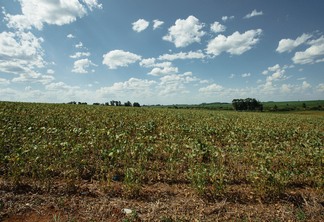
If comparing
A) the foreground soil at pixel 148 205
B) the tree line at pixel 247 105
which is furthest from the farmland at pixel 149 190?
the tree line at pixel 247 105

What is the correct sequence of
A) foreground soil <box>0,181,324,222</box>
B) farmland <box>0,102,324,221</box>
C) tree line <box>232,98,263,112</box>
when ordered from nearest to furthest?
foreground soil <box>0,181,324,222</box>
farmland <box>0,102,324,221</box>
tree line <box>232,98,263,112</box>

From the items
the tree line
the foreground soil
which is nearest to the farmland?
the foreground soil

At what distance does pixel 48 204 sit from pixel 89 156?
332 centimetres

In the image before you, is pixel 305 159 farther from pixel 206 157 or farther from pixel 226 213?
pixel 226 213

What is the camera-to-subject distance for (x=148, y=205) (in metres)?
4.91

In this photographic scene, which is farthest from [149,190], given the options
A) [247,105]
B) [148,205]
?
[247,105]

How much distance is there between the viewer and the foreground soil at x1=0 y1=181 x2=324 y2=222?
175 inches

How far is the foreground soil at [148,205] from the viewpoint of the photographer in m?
4.46

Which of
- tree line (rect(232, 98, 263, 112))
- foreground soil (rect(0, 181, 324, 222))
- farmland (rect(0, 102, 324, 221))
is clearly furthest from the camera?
tree line (rect(232, 98, 263, 112))

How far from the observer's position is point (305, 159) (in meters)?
8.40

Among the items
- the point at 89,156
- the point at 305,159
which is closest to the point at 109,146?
the point at 89,156

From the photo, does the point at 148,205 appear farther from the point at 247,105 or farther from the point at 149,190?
the point at 247,105

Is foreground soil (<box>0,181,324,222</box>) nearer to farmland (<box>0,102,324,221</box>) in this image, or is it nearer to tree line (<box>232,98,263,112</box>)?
farmland (<box>0,102,324,221</box>)

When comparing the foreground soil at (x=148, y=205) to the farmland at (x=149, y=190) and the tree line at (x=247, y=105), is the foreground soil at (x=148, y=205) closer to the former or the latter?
the farmland at (x=149, y=190)
